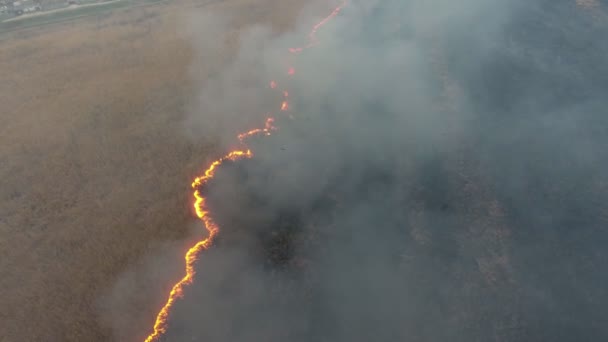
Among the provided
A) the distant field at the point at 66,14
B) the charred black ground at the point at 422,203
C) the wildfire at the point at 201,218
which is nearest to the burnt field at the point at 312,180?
the charred black ground at the point at 422,203

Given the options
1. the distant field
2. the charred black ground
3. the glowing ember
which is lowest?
the charred black ground

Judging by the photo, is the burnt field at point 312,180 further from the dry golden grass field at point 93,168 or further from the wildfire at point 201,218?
the wildfire at point 201,218

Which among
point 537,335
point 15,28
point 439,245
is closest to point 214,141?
point 439,245

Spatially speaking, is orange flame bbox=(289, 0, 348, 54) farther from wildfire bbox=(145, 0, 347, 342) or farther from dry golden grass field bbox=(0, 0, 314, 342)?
wildfire bbox=(145, 0, 347, 342)

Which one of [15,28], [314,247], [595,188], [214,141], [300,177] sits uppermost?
[15,28]

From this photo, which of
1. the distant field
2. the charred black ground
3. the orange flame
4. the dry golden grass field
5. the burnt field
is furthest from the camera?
the distant field

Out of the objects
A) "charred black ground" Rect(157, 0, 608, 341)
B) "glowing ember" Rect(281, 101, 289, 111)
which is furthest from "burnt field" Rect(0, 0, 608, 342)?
"glowing ember" Rect(281, 101, 289, 111)

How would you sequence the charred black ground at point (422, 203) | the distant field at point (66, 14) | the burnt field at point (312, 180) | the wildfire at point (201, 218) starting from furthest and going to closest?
the distant field at point (66, 14), the burnt field at point (312, 180), the charred black ground at point (422, 203), the wildfire at point (201, 218)

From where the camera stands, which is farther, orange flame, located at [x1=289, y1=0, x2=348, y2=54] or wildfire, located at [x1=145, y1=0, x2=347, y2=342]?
orange flame, located at [x1=289, y1=0, x2=348, y2=54]

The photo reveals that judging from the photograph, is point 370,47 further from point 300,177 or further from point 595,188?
point 595,188
